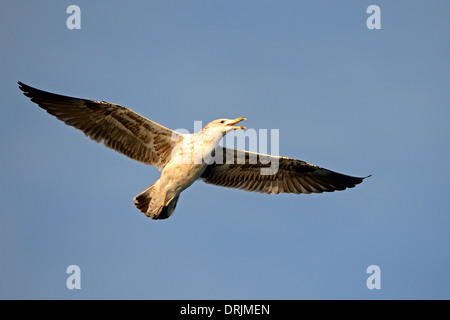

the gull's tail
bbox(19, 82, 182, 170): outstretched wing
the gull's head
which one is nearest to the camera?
the gull's head

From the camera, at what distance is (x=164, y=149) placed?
48.2 ft

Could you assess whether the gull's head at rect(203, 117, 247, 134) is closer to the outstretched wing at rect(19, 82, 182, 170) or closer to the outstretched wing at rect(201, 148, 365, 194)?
the outstretched wing at rect(19, 82, 182, 170)

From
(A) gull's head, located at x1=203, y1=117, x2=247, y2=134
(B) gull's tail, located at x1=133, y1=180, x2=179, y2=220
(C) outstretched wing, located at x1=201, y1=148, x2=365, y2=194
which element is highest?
(A) gull's head, located at x1=203, y1=117, x2=247, y2=134

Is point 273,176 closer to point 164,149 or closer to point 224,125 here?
point 224,125

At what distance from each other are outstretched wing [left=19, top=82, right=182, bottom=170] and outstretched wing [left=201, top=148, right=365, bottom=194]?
4.72ft

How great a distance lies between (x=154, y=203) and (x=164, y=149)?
4.07 feet

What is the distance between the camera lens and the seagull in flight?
14.1m

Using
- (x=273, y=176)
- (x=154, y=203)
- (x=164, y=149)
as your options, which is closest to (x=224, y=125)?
(x=164, y=149)

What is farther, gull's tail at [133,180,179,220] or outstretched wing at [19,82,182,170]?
outstretched wing at [19,82,182,170]

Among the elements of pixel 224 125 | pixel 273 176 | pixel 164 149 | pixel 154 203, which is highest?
pixel 224 125

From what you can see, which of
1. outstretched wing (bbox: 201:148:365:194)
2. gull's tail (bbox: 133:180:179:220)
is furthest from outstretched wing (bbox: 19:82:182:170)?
outstretched wing (bbox: 201:148:365:194)

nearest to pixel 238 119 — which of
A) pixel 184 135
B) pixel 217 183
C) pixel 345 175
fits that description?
pixel 184 135

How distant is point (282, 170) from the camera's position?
1584 centimetres

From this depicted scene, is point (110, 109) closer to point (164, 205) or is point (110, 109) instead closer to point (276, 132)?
point (164, 205)
